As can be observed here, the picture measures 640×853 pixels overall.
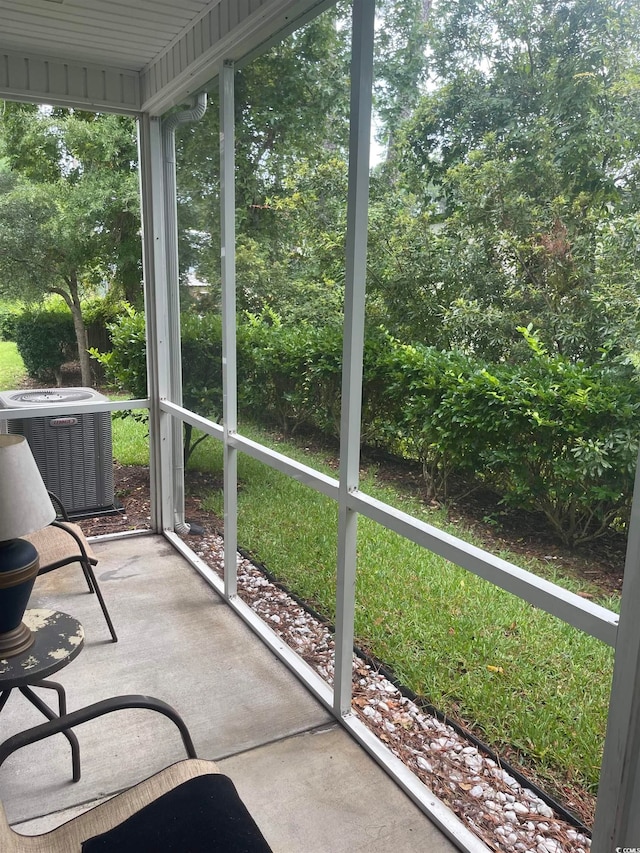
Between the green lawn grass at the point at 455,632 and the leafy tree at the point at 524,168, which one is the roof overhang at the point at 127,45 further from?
the green lawn grass at the point at 455,632

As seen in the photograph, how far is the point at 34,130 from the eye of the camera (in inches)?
151

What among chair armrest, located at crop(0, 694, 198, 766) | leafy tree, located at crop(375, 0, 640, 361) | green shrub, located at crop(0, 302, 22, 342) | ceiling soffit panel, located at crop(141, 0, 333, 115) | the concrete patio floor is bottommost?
the concrete patio floor

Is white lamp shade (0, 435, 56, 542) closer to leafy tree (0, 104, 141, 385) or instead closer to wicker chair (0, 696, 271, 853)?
wicker chair (0, 696, 271, 853)

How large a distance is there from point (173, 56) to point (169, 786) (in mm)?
3352

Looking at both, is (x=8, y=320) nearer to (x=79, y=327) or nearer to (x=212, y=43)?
(x=79, y=327)

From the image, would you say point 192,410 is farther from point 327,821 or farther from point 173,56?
point 327,821

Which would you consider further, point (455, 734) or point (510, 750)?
point (455, 734)

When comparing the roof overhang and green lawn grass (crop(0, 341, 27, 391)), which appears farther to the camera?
green lawn grass (crop(0, 341, 27, 391))

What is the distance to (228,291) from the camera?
304cm

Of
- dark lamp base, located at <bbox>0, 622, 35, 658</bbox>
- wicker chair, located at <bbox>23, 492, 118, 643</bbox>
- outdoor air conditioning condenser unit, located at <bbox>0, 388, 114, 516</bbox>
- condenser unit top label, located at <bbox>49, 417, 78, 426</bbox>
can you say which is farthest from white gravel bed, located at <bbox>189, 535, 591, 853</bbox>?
condenser unit top label, located at <bbox>49, 417, 78, 426</bbox>

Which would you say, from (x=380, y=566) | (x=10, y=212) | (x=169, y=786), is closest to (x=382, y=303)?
(x=380, y=566)

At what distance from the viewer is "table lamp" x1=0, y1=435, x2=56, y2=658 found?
5.59ft

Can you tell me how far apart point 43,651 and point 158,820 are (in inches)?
30.5

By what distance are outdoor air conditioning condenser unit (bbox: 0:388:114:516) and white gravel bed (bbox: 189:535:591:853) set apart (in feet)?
6.16
